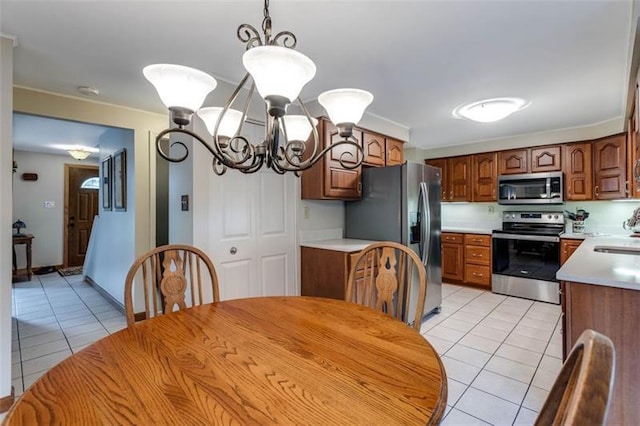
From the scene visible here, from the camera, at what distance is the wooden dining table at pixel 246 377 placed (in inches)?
26.7

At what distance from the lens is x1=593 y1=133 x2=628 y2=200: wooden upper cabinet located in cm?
351

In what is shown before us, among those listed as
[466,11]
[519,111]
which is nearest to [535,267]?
[519,111]

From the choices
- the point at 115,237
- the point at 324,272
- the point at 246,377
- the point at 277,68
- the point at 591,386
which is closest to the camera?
the point at 591,386

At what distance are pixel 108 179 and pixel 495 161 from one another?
554 centimetres

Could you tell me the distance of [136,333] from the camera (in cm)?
112

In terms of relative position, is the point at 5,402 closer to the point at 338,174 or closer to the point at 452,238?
the point at 338,174

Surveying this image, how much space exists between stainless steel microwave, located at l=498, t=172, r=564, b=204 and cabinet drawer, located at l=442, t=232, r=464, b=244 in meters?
0.76

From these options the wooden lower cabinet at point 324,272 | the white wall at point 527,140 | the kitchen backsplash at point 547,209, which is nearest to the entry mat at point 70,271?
the wooden lower cabinet at point 324,272

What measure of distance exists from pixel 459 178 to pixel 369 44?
3.60m

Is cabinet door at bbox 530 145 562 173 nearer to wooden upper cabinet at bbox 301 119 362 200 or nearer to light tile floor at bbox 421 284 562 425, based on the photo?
light tile floor at bbox 421 284 562 425

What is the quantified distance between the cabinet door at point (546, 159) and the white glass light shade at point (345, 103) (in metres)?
3.99

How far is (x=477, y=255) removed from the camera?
447 cm

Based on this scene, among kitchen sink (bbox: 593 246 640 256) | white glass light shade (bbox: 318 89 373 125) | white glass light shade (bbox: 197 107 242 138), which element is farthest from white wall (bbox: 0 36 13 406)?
kitchen sink (bbox: 593 246 640 256)

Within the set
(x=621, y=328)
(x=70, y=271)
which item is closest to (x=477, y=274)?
(x=621, y=328)
